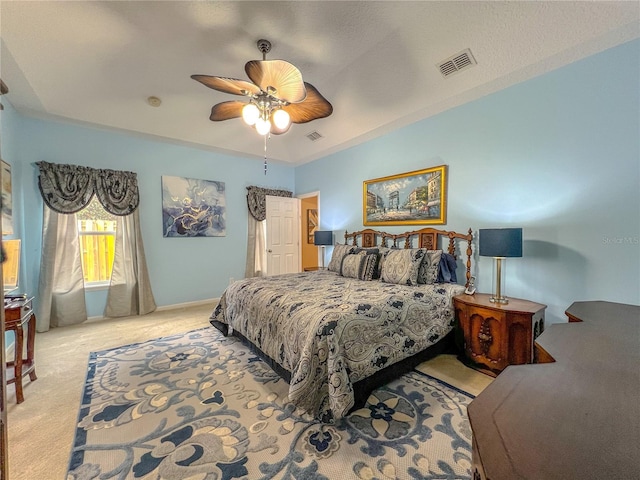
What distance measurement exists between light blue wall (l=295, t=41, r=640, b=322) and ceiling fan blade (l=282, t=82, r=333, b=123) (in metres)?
1.59

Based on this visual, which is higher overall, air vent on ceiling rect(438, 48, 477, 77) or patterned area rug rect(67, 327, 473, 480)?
air vent on ceiling rect(438, 48, 477, 77)

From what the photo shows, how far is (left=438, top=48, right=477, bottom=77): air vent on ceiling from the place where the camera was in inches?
111

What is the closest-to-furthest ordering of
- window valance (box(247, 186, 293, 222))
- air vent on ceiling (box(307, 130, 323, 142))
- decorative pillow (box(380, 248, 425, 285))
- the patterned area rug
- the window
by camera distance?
1. the patterned area rug
2. decorative pillow (box(380, 248, 425, 285))
3. the window
4. air vent on ceiling (box(307, 130, 323, 142))
5. window valance (box(247, 186, 293, 222))

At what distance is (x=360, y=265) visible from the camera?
12.1 feet

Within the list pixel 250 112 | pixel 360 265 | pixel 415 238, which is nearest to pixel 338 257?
pixel 360 265

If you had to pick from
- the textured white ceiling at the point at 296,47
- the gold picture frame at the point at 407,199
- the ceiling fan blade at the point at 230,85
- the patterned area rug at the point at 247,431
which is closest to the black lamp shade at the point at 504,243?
the gold picture frame at the point at 407,199

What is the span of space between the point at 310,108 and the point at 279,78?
64 centimetres

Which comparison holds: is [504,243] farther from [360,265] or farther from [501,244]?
[360,265]

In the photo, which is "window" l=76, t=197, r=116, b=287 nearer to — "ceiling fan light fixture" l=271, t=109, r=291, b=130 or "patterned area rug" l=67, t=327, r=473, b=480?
"patterned area rug" l=67, t=327, r=473, b=480

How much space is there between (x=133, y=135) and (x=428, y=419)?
16.7ft

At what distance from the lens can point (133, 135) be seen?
434 centimetres

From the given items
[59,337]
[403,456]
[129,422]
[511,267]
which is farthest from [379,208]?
[59,337]

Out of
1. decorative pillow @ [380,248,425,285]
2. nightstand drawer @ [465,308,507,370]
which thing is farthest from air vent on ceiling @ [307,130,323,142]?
nightstand drawer @ [465,308,507,370]

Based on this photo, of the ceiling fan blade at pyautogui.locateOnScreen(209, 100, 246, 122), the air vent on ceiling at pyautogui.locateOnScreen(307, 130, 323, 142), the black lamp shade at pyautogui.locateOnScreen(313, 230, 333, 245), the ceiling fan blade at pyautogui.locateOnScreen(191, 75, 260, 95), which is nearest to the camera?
the ceiling fan blade at pyautogui.locateOnScreen(191, 75, 260, 95)
